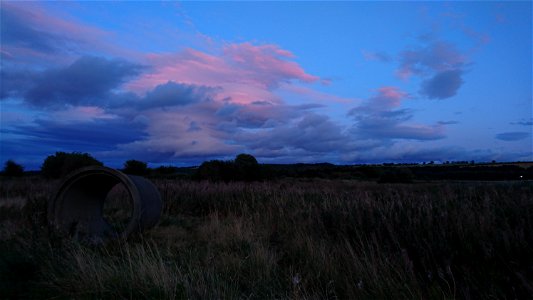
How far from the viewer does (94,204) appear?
11.3m

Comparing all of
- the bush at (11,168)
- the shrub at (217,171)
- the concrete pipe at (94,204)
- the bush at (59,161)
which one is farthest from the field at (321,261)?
the bush at (11,168)

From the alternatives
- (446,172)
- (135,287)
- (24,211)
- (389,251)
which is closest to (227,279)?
(135,287)

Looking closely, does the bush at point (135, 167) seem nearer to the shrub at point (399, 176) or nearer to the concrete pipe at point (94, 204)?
the shrub at point (399, 176)

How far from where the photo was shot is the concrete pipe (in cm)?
877

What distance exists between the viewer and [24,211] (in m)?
11.4

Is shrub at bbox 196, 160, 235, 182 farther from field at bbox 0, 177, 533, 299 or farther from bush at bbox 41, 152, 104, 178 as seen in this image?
field at bbox 0, 177, 533, 299

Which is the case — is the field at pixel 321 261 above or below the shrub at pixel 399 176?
below

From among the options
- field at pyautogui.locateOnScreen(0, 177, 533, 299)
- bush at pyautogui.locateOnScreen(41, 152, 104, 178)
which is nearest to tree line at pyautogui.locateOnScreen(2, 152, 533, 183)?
bush at pyautogui.locateOnScreen(41, 152, 104, 178)

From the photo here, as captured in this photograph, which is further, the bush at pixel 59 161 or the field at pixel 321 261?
the bush at pixel 59 161

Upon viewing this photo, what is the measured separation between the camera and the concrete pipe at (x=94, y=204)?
8766 mm

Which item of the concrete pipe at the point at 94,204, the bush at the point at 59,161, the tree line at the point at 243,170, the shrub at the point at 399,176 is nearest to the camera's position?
the concrete pipe at the point at 94,204

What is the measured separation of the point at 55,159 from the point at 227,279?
138 ft

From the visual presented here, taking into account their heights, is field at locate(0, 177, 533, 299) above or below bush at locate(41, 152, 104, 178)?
below

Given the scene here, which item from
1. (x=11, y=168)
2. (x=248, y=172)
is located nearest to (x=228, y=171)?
(x=248, y=172)
